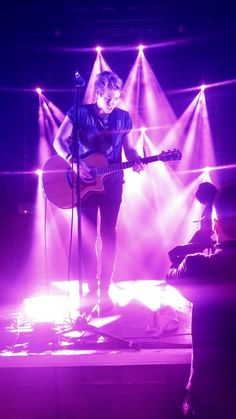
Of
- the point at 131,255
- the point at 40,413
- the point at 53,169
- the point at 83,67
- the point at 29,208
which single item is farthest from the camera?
the point at 83,67

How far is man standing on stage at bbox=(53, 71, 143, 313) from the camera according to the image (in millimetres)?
3301

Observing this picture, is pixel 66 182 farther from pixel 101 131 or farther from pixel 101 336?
pixel 101 336

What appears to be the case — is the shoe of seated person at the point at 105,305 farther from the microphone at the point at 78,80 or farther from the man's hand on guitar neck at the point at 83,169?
the microphone at the point at 78,80

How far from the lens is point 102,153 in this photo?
3.28 metres

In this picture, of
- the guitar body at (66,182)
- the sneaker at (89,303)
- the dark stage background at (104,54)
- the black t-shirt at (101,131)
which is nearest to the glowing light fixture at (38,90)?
the dark stage background at (104,54)

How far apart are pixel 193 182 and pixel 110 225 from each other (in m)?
3.17

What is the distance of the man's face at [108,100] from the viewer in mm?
3318

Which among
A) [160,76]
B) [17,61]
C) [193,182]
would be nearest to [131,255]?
[193,182]

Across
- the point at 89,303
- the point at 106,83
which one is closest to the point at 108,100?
the point at 106,83

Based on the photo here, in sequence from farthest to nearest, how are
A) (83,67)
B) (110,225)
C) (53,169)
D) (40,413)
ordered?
(83,67) → (53,169) → (110,225) → (40,413)

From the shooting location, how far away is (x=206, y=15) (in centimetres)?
588

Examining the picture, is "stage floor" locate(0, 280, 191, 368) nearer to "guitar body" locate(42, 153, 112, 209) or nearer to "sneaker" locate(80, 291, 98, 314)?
"sneaker" locate(80, 291, 98, 314)

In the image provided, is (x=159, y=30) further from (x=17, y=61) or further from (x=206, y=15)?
(x=17, y=61)

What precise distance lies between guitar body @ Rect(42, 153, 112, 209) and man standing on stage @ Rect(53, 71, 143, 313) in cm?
6
